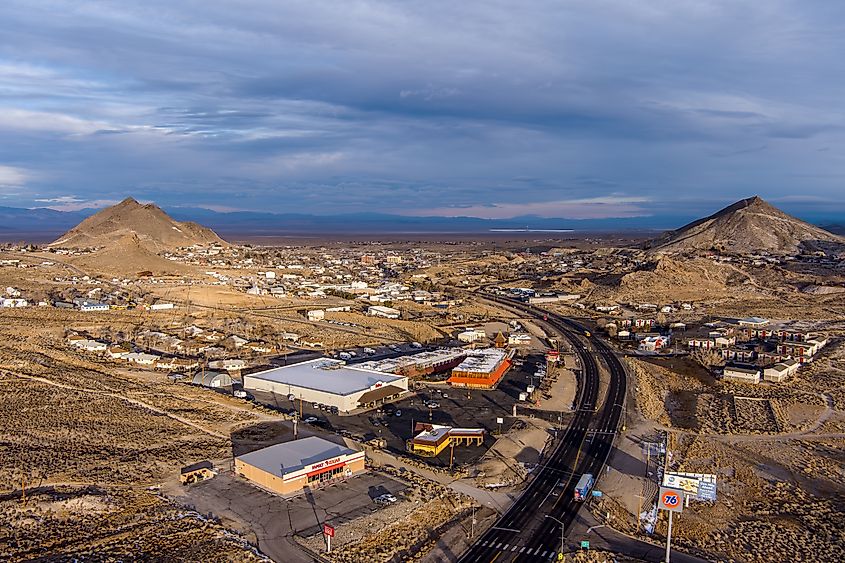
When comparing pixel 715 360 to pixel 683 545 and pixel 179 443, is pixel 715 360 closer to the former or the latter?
pixel 683 545

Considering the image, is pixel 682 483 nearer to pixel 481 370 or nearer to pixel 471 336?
pixel 481 370

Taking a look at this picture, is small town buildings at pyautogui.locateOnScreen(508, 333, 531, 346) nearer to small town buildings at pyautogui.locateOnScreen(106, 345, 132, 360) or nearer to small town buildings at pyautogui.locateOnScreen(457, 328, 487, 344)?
small town buildings at pyautogui.locateOnScreen(457, 328, 487, 344)

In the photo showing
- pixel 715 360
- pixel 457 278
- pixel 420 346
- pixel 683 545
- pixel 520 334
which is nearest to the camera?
pixel 683 545

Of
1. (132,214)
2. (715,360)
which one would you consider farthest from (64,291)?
(132,214)

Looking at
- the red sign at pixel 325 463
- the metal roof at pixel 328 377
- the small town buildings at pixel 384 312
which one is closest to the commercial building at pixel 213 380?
the metal roof at pixel 328 377

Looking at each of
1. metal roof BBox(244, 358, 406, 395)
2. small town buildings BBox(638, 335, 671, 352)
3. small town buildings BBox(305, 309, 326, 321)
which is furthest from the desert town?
small town buildings BBox(305, 309, 326, 321)

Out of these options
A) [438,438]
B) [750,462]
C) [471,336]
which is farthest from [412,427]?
[471,336]

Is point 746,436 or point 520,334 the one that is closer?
point 746,436
